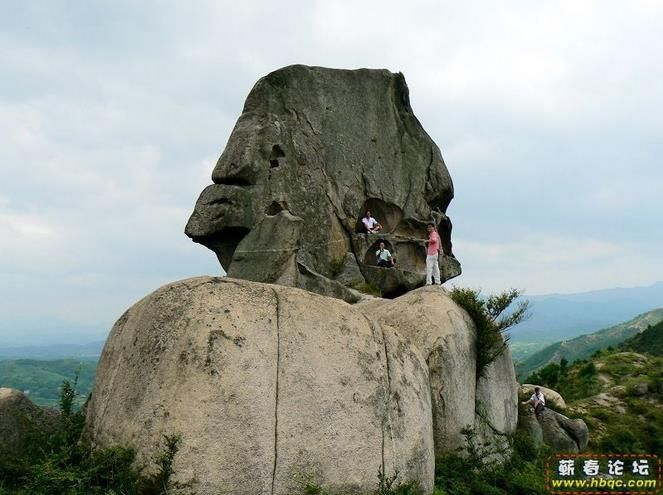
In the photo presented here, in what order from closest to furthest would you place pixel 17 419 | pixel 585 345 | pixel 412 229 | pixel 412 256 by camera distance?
pixel 17 419, pixel 412 256, pixel 412 229, pixel 585 345

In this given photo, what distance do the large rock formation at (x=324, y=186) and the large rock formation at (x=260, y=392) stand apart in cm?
670

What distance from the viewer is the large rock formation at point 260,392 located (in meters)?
8.56

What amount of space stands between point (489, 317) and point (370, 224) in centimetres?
581

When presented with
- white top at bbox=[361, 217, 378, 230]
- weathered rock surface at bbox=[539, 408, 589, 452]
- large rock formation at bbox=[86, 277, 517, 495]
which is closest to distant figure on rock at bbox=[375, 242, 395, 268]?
white top at bbox=[361, 217, 378, 230]

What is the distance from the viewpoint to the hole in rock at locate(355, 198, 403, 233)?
19.9 metres

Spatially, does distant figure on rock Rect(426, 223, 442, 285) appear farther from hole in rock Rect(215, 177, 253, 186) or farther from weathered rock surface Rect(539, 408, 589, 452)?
weathered rock surface Rect(539, 408, 589, 452)

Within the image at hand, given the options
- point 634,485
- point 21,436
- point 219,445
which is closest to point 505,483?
point 634,485

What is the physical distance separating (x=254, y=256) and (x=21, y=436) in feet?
26.9

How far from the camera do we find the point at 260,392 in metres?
9.04

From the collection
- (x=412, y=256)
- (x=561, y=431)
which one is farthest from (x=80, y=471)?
(x=561, y=431)

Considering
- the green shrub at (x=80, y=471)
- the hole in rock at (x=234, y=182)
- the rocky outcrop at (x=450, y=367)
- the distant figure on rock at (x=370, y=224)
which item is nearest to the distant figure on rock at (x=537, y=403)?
the rocky outcrop at (x=450, y=367)

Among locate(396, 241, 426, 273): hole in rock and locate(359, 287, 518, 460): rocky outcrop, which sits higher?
locate(396, 241, 426, 273): hole in rock

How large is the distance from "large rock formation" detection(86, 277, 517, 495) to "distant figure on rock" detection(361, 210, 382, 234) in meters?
8.33

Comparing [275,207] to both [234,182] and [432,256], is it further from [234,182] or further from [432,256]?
[432,256]
